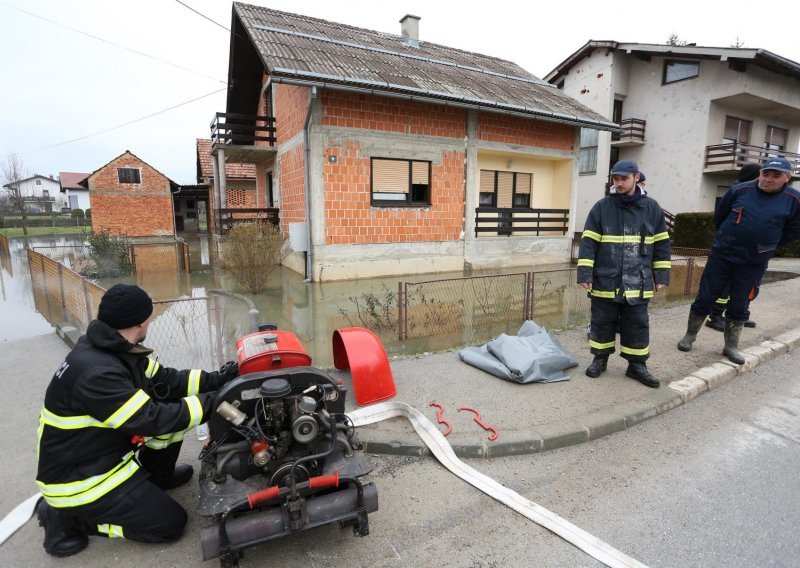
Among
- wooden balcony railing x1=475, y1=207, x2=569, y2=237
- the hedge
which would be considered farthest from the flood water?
the hedge

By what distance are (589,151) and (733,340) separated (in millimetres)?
19202

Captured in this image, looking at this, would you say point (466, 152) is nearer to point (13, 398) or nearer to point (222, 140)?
point (222, 140)

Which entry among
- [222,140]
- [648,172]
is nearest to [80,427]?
[222,140]

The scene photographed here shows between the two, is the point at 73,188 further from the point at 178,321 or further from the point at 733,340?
the point at 733,340

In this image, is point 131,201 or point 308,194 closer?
point 308,194

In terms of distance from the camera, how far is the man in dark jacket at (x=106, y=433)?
2070 millimetres

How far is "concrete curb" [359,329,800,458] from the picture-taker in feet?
10.3

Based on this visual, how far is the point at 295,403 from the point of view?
7.29ft

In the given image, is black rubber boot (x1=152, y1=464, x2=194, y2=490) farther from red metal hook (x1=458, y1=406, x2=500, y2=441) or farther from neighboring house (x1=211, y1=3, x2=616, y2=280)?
neighboring house (x1=211, y1=3, x2=616, y2=280)

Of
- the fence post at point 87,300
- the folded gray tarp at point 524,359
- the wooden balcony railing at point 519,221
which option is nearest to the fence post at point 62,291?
the fence post at point 87,300

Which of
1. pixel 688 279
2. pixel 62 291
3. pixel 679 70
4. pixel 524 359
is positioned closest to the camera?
pixel 524 359

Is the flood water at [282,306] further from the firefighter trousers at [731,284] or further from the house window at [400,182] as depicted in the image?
the firefighter trousers at [731,284]

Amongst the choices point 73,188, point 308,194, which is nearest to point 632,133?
point 308,194

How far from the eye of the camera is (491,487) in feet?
9.03
